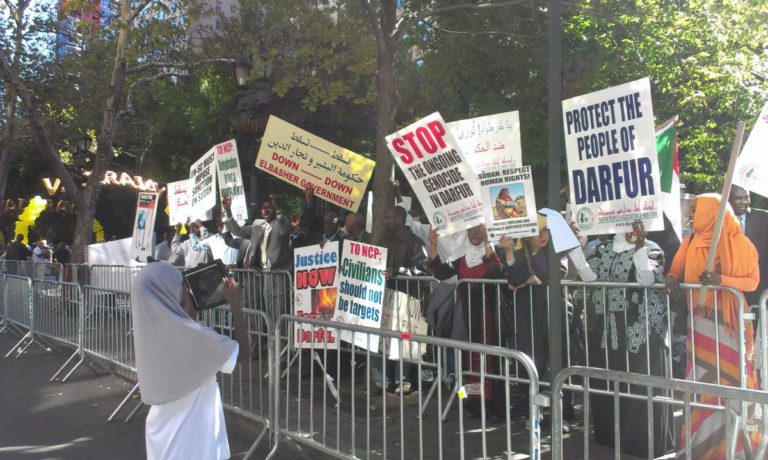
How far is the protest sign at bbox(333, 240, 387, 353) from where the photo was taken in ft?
21.0

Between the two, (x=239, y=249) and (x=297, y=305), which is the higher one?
(x=239, y=249)

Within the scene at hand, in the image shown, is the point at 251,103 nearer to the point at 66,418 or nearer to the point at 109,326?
the point at 109,326

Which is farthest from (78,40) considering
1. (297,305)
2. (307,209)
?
(297,305)

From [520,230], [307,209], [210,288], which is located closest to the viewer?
[210,288]

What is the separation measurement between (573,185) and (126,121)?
2341 centimetres

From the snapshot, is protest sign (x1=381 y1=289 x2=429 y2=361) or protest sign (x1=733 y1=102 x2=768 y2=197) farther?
protest sign (x1=381 y1=289 x2=429 y2=361)

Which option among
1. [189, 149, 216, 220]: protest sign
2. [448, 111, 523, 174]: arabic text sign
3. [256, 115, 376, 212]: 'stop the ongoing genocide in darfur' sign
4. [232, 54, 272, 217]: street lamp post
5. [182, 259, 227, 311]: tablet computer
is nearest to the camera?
[182, 259, 227, 311]: tablet computer

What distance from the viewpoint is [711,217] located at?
5.18m

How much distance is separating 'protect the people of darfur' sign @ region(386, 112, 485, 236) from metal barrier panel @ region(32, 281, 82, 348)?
5.36m

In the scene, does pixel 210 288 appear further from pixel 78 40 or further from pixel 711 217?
pixel 78 40

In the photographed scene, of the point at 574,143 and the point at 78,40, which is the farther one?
the point at 78,40

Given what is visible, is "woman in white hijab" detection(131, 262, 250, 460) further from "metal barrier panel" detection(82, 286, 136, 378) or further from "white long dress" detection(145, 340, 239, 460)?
"metal barrier panel" detection(82, 286, 136, 378)

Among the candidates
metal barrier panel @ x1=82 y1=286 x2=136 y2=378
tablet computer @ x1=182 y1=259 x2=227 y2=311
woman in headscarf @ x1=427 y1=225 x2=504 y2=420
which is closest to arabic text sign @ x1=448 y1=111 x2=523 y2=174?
woman in headscarf @ x1=427 y1=225 x2=504 y2=420

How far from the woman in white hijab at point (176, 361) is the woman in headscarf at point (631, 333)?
2.87m
